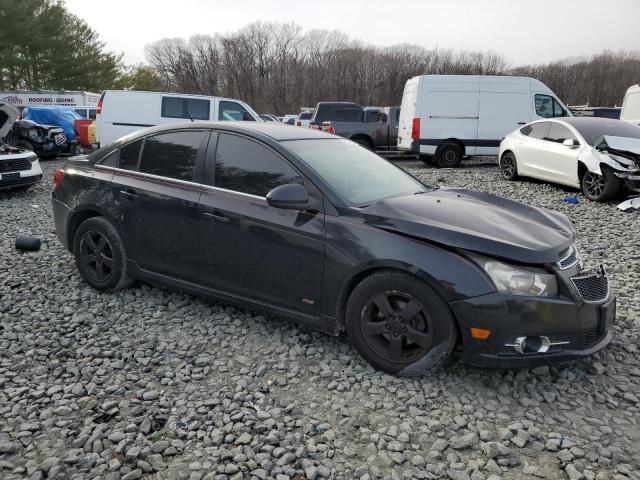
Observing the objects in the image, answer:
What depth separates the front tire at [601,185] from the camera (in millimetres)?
8602

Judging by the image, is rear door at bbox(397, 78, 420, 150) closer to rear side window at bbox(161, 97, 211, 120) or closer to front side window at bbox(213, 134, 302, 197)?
rear side window at bbox(161, 97, 211, 120)

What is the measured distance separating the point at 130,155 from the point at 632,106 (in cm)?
1463

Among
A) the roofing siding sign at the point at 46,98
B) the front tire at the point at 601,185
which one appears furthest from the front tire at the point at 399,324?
the roofing siding sign at the point at 46,98

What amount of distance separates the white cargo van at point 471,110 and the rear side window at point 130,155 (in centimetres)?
1081

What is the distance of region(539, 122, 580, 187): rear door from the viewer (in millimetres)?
9477

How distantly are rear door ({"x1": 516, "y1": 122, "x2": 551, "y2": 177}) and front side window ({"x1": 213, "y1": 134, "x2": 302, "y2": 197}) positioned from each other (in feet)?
27.4

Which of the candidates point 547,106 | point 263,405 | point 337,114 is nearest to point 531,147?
point 547,106

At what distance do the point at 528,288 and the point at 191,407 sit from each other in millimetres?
2074

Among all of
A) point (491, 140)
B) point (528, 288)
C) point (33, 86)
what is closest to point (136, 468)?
point (528, 288)

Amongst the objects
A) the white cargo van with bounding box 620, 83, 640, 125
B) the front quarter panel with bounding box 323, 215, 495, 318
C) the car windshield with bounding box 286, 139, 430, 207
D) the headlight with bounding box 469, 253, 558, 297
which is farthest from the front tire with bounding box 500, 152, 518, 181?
the front quarter panel with bounding box 323, 215, 495, 318

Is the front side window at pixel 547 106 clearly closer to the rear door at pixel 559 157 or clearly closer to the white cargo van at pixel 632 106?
the white cargo van at pixel 632 106

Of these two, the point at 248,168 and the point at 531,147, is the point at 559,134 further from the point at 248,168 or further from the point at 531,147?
the point at 248,168

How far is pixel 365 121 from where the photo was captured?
16938 millimetres

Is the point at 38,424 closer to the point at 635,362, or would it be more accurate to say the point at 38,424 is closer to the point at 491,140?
the point at 635,362
